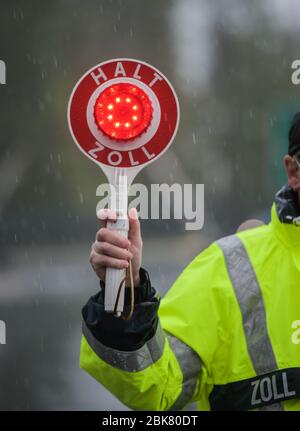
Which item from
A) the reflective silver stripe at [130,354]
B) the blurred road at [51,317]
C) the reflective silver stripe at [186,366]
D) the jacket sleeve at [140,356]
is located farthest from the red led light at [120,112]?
the blurred road at [51,317]

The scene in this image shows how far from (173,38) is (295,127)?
23.5 feet

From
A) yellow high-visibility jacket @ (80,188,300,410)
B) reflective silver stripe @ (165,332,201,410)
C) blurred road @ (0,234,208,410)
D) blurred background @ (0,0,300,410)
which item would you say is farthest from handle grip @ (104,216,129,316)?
blurred background @ (0,0,300,410)

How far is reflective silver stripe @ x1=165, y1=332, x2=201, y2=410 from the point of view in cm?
223

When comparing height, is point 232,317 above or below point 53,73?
below

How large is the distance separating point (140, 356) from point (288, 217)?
0.59m

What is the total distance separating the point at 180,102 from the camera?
9.30 m

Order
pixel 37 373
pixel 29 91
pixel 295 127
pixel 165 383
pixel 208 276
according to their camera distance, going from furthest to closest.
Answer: pixel 29 91
pixel 37 373
pixel 295 127
pixel 208 276
pixel 165 383

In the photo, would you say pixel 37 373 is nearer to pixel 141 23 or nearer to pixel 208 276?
pixel 208 276

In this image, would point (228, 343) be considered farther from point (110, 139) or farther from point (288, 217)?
point (110, 139)

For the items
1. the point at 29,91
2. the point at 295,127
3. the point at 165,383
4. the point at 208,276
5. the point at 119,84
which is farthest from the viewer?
the point at 29,91

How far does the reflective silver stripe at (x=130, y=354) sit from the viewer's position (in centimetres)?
208

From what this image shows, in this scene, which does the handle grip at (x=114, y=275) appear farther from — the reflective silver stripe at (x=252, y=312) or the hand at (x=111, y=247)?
the reflective silver stripe at (x=252, y=312)

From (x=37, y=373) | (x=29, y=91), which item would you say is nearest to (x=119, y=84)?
(x=37, y=373)

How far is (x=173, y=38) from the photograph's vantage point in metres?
9.46
